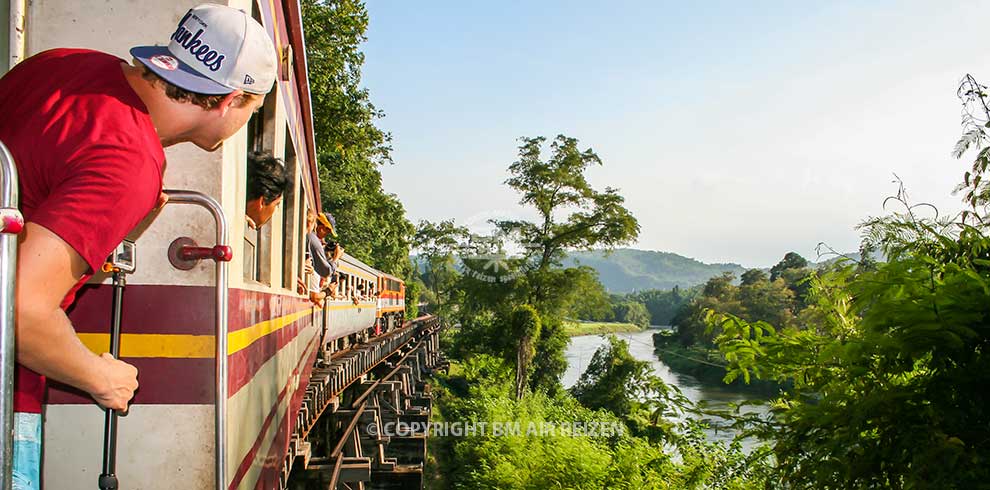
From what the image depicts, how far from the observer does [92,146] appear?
131 cm

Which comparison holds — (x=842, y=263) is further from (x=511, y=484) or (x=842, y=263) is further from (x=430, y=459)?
(x=430, y=459)

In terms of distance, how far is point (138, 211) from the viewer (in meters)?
1.33

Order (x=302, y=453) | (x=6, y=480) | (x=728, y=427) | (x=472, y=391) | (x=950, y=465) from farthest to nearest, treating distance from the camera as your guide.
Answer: (x=472, y=391)
(x=302, y=453)
(x=728, y=427)
(x=950, y=465)
(x=6, y=480)

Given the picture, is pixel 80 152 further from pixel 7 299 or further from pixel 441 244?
pixel 441 244

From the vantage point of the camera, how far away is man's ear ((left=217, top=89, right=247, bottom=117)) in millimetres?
1600

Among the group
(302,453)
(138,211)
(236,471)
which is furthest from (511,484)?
(138,211)

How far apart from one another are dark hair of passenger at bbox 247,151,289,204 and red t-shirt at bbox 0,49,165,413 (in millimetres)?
1844

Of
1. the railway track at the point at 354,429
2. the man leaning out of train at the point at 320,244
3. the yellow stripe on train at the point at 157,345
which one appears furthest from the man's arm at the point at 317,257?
the yellow stripe on train at the point at 157,345

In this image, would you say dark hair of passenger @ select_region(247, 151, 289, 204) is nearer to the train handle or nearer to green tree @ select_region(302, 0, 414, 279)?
the train handle

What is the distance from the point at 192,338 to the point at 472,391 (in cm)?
3009

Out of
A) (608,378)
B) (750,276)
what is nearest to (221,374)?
(750,276)

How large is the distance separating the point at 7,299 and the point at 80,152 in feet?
1.00

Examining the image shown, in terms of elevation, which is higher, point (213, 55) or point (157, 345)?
point (213, 55)

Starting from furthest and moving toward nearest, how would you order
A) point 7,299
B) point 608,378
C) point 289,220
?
point 608,378 → point 289,220 → point 7,299
